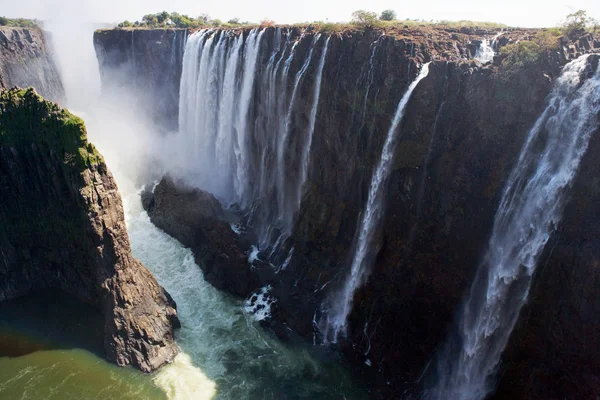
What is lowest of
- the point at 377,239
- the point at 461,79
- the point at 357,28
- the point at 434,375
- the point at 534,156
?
the point at 434,375

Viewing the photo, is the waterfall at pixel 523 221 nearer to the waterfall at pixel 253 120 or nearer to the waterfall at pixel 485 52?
the waterfall at pixel 485 52

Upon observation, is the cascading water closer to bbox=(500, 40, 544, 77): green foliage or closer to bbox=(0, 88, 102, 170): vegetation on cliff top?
bbox=(500, 40, 544, 77): green foliage

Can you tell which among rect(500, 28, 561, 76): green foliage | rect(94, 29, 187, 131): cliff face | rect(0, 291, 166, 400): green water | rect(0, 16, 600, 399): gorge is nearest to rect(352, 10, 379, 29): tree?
rect(0, 16, 600, 399): gorge

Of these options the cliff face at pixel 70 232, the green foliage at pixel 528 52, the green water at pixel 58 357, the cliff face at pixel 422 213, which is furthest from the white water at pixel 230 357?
the green foliage at pixel 528 52

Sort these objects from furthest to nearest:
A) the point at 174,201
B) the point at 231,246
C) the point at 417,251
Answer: the point at 174,201 < the point at 231,246 < the point at 417,251

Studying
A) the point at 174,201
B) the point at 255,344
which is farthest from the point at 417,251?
the point at 174,201

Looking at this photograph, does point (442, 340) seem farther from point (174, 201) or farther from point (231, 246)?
point (174, 201)

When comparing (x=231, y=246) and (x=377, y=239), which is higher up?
(x=377, y=239)
